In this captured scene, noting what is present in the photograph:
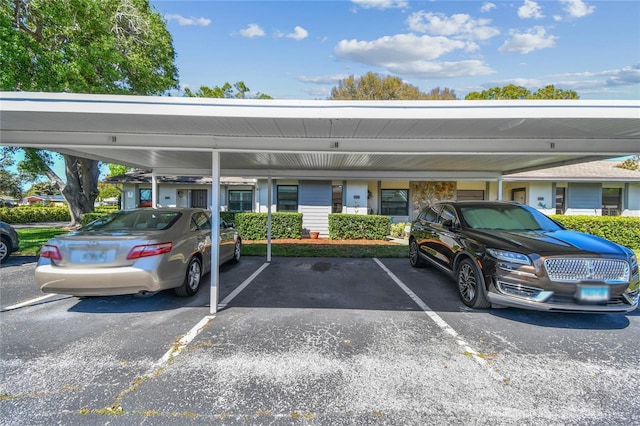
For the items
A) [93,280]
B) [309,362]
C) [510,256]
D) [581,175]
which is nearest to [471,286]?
[510,256]

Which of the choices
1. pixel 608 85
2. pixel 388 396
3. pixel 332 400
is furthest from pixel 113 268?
pixel 608 85

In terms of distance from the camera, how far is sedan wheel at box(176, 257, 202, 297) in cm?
493

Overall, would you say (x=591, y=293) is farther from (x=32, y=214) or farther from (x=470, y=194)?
(x=32, y=214)

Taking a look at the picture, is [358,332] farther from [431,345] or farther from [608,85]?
[608,85]

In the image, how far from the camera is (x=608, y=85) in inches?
829

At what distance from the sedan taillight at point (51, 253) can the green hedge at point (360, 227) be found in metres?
9.50

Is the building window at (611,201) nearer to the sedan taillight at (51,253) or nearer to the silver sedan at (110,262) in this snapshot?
the silver sedan at (110,262)

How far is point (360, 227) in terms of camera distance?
1245cm

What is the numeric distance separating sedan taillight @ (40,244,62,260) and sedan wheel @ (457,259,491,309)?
6.00 metres

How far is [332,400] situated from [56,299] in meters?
5.23

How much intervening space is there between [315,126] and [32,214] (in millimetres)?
28725

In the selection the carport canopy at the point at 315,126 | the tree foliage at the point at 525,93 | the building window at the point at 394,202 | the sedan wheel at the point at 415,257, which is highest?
the tree foliage at the point at 525,93

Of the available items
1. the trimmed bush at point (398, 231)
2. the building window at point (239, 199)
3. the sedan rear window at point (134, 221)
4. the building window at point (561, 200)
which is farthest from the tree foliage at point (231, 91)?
the sedan rear window at point (134, 221)

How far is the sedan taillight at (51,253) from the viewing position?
Result: 4.06 meters
